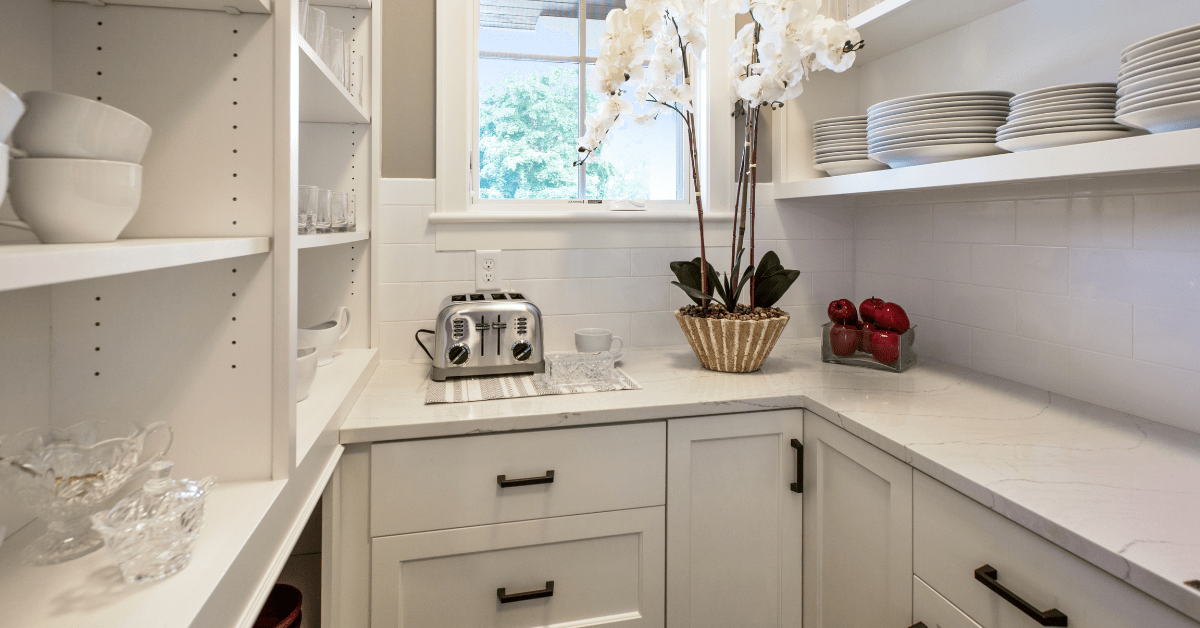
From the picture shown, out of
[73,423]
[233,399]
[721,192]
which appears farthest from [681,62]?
[73,423]

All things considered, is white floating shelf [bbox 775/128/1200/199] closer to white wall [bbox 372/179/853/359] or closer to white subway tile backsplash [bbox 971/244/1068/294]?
white subway tile backsplash [bbox 971/244/1068/294]

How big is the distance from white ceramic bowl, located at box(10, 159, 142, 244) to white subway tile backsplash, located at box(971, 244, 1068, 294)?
5.64ft

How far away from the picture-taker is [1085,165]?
1079 millimetres

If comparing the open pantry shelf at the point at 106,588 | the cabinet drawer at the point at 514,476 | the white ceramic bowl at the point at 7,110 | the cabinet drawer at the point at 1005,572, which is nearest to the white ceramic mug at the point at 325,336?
the cabinet drawer at the point at 514,476

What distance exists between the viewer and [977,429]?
4.00ft

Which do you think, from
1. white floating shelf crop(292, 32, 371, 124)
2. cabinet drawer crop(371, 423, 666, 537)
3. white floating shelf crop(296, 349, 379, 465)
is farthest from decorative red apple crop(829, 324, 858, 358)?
white floating shelf crop(292, 32, 371, 124)

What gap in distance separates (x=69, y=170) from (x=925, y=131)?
1.48 m

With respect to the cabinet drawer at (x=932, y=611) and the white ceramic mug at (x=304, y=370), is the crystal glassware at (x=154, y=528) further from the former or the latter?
the cabinet drawer at (x=932, y=611)

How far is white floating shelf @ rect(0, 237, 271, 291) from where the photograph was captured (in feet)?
1.39

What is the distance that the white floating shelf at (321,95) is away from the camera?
1096 mm

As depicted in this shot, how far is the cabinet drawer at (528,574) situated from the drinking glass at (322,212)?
25.7 inches

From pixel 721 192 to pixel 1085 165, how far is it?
1.10 m

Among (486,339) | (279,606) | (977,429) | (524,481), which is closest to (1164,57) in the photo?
(977,429)

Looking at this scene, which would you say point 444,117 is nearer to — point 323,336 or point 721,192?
point 323,336
